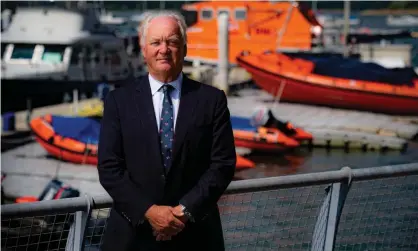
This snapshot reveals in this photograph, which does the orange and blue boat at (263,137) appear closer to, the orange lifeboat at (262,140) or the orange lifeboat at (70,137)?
the orange lifeboat at (262,140)

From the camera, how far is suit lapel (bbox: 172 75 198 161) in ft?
11.8

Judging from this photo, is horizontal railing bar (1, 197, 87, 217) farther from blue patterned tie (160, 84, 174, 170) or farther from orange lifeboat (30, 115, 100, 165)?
orange lifeboat (30, 115, 100, 165)

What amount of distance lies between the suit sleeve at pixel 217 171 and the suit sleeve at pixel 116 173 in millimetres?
211

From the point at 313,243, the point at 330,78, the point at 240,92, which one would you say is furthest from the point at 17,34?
the point at 313,243

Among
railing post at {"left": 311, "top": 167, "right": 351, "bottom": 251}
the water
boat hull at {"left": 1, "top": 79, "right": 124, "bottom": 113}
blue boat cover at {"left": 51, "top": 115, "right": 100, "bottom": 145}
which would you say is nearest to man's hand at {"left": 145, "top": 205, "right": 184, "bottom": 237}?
railing post at {"left": 311, "top": 167, "right": 351, "bottom": 251}

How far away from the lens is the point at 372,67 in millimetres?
25031

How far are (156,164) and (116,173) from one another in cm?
19

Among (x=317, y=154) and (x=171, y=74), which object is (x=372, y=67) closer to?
(x=317, y=154)

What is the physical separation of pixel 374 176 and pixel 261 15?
29.0 m

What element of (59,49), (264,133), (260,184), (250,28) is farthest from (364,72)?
(260,184)

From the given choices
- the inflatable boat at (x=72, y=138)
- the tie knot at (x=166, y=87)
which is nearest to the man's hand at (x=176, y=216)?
the tie knot at (x=166, y=87)

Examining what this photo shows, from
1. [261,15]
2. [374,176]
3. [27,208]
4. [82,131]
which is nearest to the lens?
[27,208]

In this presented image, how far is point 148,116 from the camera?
11.9ft

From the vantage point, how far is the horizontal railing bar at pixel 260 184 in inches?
141
